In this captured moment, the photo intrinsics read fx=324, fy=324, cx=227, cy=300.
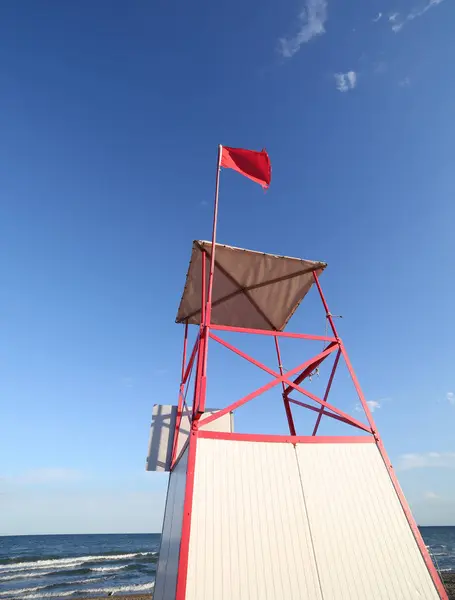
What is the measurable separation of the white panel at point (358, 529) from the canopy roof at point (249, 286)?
521cm

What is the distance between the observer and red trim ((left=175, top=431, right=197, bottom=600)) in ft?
16.0

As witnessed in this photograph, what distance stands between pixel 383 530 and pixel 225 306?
7.61m

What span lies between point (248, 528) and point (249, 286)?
6.91 m

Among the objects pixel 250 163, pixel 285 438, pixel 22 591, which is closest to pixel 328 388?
pixel 285 438

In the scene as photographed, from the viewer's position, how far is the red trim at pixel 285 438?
6.47 metres

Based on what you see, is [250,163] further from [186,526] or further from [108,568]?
[108,568]

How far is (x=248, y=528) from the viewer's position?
550 cm

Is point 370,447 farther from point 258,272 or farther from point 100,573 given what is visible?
point 100,573

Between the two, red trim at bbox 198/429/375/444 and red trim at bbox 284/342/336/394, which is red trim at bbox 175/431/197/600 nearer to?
red trim at bbox 198/429/375/444

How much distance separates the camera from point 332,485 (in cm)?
634

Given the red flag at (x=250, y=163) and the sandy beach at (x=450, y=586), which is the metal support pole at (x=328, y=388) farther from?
the sandy beach at (x=450, y=586)

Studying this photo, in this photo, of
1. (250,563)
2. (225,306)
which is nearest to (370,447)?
(250,563)

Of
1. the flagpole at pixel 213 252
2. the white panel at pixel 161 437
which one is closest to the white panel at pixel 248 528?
the flagpole at pixel 213 252

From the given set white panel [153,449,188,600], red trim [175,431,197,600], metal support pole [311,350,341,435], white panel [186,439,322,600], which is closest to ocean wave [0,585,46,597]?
white panel [153,449,188,600]
